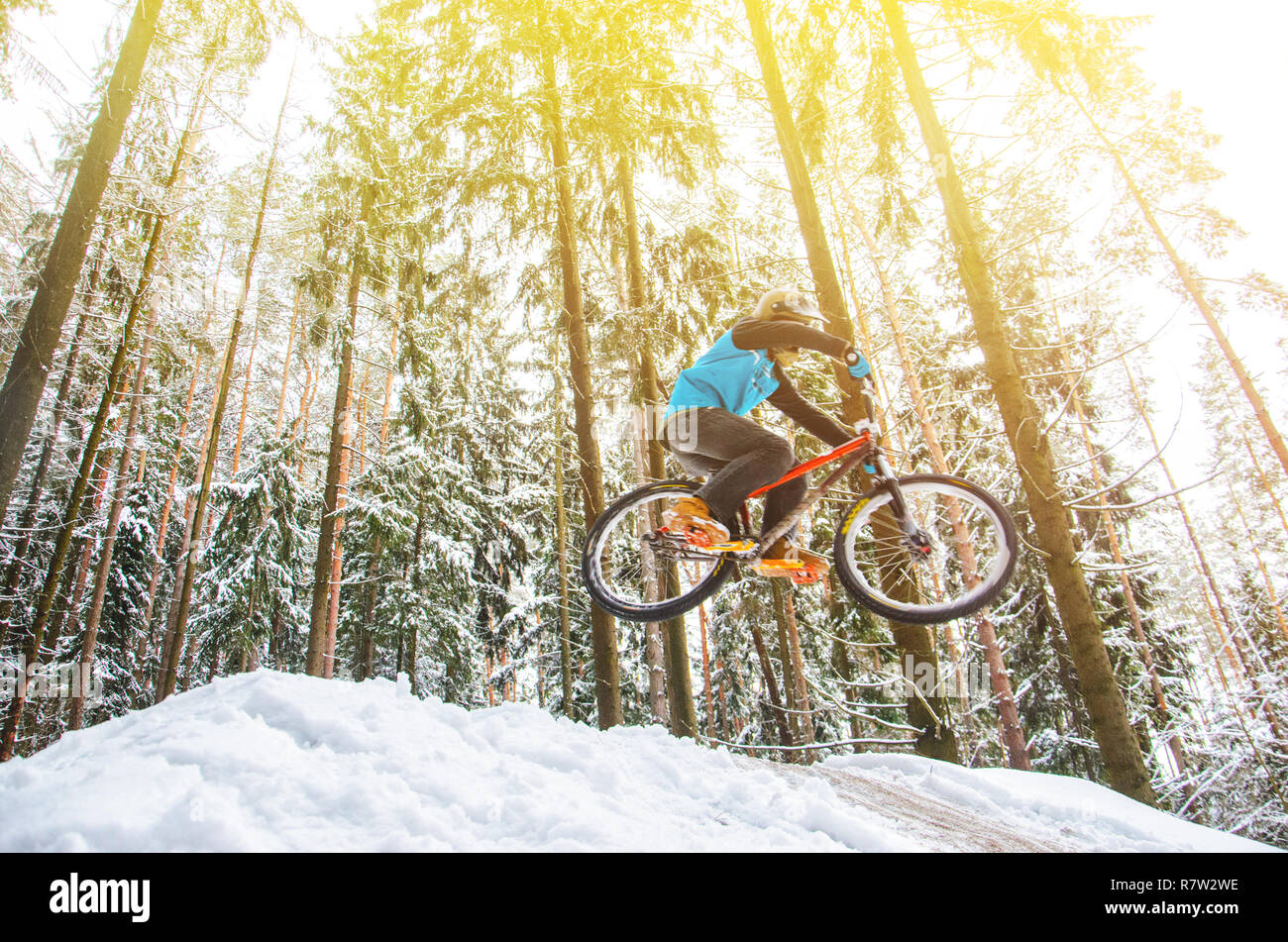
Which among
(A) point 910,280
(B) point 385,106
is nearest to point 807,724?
(A) point 910,280

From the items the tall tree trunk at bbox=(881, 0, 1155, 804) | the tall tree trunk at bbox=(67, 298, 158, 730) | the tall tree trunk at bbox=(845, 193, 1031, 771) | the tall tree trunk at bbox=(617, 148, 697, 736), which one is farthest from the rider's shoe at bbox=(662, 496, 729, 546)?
the tall tree trunk at bbox=(67, 298, 158, 730)

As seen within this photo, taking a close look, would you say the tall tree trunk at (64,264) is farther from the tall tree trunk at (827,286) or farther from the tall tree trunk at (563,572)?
the tall tree trunk at (563,572)

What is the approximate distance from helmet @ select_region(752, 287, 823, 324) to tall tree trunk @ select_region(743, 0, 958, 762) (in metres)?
1.85

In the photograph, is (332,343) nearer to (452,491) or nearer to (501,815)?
(452,491)

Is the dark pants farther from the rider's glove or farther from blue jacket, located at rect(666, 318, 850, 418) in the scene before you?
the rider's glove

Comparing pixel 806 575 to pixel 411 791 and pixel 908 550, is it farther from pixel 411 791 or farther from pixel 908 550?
pixel 411 791

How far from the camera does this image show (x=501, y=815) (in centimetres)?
226

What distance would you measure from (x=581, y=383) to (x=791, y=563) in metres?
5.06

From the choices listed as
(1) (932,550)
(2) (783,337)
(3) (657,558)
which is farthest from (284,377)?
(1) (932,550)

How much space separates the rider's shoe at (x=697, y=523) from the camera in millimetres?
4020

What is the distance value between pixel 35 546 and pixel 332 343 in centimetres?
1092

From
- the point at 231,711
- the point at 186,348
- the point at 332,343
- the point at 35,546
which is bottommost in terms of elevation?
the point at 231,711

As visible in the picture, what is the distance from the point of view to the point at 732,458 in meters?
4.21

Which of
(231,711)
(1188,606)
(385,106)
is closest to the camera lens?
(231,711)
